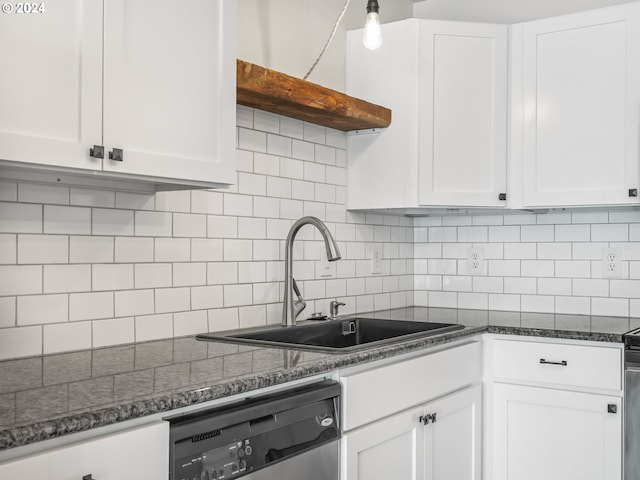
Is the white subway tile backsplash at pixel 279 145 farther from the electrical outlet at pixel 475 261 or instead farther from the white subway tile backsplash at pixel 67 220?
the electrical outlet at pixel 475 261

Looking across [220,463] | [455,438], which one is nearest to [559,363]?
[455,438]

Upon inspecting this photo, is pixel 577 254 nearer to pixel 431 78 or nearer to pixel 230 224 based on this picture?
pixel 431 78

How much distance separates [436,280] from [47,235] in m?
2.20

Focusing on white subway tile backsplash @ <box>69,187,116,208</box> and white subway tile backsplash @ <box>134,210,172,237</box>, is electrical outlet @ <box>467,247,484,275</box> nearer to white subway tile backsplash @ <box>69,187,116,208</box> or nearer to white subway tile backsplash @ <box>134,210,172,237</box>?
white subway tile backsplash @ <box>134,210,172,237</box>

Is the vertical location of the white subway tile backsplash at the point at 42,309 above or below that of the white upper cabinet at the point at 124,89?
below

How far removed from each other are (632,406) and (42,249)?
82.0 inches

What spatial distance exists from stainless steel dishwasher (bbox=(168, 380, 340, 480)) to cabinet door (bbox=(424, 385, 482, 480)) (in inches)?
23.5

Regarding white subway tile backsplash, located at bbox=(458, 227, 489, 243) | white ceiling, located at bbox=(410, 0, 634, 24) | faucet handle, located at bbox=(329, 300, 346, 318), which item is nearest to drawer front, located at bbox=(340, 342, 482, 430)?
faucet handle, located at bbox=(329, 300, 346, 318)

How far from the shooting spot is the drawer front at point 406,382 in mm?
1948

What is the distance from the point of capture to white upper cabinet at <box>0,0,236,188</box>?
1.49 m

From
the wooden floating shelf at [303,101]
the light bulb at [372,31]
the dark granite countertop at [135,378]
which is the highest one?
the light bulb at [372,31]

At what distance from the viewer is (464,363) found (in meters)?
2.61

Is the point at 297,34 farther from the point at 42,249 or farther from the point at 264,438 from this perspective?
the point at 264,438

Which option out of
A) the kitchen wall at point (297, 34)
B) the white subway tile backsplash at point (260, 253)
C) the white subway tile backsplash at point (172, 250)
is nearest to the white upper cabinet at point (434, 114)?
the kitchen wall at point (297, 34)
